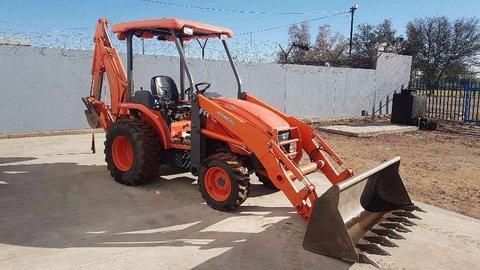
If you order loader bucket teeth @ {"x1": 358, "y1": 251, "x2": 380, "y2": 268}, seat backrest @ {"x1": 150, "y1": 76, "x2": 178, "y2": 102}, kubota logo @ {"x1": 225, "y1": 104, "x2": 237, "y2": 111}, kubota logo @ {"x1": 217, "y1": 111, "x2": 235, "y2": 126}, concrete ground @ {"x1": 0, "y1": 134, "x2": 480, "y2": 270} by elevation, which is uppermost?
seat backrest @ {"x1": 150, "y1": 76, "x2": 178, "y2": 102}

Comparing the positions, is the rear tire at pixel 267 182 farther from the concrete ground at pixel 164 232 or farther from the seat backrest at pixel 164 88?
the seat backrest at pixel 164 88

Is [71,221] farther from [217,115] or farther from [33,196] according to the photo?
[217,115]

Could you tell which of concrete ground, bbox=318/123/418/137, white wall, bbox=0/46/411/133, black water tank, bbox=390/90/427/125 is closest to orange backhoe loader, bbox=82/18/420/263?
white wall, bbox=0/46/411/133

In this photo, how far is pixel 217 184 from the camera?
527 cm

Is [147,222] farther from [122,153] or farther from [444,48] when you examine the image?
[444,48]

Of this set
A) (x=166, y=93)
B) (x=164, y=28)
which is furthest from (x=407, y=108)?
(x=164, y=28)

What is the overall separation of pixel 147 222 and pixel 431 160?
22.7ft

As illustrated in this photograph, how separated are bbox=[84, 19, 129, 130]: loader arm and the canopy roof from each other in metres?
0.69

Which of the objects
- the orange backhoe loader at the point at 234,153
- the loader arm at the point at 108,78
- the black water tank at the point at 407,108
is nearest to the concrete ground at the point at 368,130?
the black water tank at the point at 407,108

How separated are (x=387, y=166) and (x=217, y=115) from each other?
2.13 meters

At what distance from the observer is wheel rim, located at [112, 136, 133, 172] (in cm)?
649

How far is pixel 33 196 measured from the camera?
5734 millimetres

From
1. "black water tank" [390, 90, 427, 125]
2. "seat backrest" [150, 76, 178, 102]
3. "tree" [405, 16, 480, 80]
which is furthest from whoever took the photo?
"tree" [405, 16, 480, 80]

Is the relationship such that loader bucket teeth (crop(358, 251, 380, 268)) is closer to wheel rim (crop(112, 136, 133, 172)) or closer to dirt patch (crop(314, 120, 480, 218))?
dirt patch (crop(314, 120, 480, 218))
